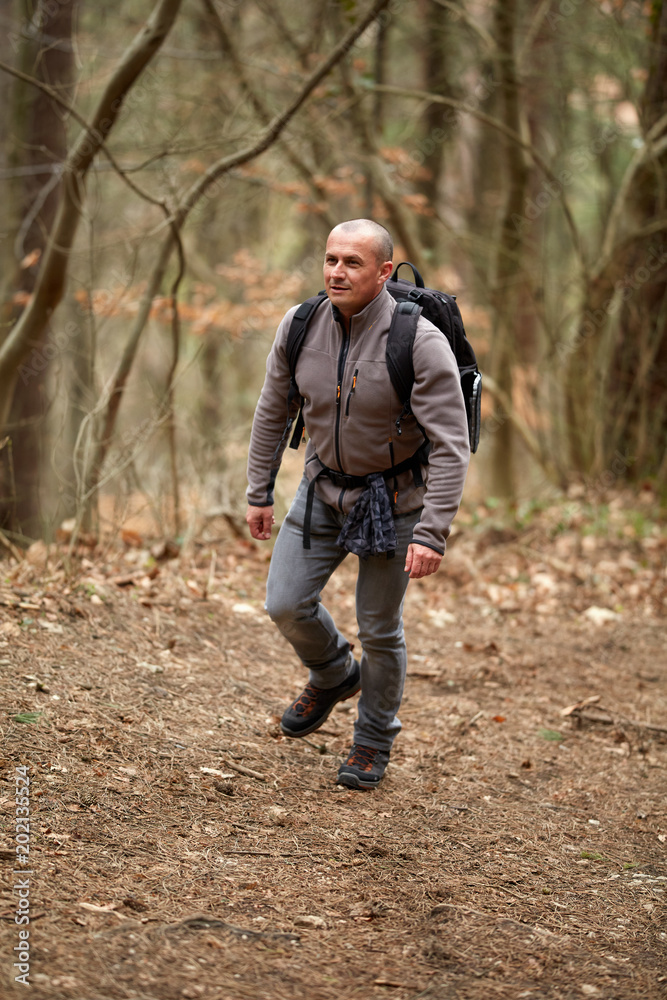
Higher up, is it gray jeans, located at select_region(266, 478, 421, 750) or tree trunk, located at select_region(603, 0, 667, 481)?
tree trunk, located at select_region(603, 0, 667, 481)

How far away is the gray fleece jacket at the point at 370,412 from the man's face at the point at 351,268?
10 cm

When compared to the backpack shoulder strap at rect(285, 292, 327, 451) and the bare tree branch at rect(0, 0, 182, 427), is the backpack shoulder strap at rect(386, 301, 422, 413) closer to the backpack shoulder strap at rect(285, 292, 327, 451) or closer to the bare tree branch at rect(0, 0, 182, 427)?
the backpack shoulder strap at rect(285, 292, 327, 451)

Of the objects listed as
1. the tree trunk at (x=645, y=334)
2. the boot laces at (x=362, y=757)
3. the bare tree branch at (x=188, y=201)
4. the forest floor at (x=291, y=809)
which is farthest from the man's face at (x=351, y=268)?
the tree trunk at (x=645, y=334)

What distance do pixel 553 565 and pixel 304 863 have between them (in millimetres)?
4864

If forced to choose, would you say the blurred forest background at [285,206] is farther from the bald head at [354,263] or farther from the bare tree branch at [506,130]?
the bald head at [354,263]

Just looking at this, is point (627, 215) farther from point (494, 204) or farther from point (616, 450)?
point (494, 204)

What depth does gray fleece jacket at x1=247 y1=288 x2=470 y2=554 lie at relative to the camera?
3094 mm

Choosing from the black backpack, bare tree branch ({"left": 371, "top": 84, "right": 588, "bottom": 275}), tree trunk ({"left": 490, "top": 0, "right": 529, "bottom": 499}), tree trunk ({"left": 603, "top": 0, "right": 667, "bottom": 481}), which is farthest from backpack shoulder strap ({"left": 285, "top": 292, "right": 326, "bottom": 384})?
tree trunk ({"left": 490, "top": 0, "right": 529, "bottom": 499})

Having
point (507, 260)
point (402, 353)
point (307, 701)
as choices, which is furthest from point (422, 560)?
point (507, 260)

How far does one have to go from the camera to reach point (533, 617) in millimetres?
6602

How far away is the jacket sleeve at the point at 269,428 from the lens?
11.2ft

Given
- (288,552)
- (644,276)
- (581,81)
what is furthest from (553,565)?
(581,81)

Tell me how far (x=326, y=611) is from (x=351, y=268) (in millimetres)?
1385

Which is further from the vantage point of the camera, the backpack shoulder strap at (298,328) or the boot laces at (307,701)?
the boot laces at (307,701)
